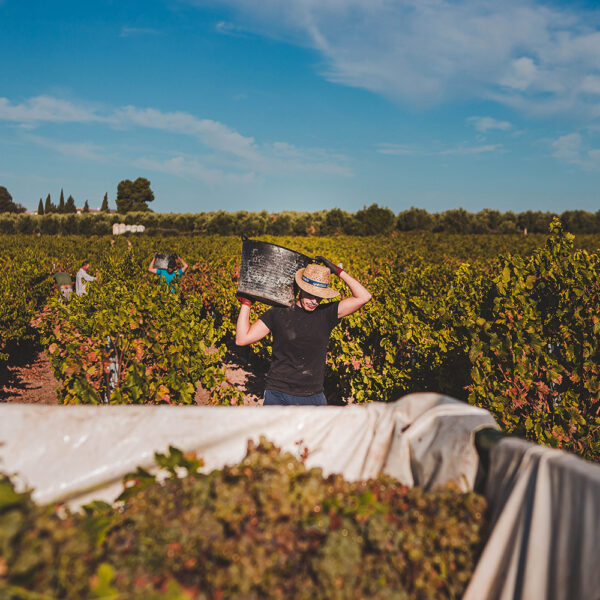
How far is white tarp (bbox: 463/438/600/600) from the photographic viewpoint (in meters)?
1.27

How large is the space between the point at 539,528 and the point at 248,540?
36.8 inches

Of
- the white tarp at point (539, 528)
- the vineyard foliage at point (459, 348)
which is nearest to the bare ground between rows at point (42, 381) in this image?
the vineyard foliage at point (459, 348)

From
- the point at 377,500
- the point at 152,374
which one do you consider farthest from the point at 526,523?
the point at 152,374

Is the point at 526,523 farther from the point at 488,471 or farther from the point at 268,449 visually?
the point at 268,449

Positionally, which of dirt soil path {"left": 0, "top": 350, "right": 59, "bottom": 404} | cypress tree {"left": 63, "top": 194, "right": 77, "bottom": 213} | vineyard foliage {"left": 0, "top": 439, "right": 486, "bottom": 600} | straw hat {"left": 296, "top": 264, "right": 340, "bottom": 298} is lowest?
dirt soil path {"left": 0, "top": 350, "right": 59, "bottom": 404}

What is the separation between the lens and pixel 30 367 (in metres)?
8.66

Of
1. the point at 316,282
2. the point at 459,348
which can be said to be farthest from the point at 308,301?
the point at 459,348

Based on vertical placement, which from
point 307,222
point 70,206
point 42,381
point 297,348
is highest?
point 70,206

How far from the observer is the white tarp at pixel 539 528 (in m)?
1.27

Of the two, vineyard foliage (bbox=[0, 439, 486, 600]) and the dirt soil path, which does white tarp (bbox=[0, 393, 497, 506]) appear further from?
→ the dirt soil path

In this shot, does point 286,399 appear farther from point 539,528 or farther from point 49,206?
point 49,206

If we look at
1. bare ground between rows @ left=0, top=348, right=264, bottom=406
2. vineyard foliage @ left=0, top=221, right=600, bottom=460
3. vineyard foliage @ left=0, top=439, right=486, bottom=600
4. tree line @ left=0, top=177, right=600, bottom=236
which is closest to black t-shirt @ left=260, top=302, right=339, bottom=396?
vineyard foliage @ left=0, top=221, right=600, bottom=460

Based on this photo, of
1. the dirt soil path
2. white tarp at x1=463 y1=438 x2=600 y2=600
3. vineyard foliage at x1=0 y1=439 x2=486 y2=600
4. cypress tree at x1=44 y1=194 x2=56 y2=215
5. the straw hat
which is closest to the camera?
vineyard foliage at x1=0 y1=439 x2=486 y2=600

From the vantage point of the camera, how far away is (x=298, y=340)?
3164mm
